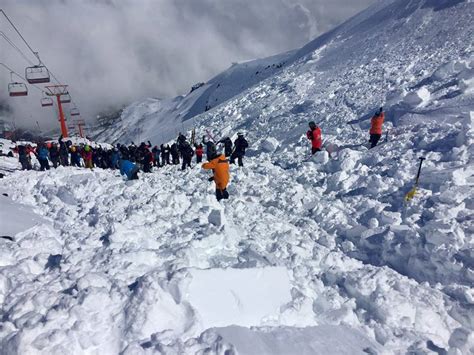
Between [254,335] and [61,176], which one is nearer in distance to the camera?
[254,335]

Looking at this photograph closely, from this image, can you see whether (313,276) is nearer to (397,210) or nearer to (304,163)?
(397,210)

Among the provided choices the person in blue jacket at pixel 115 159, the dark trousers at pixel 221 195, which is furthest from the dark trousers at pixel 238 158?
the person in blue jacket at pixel 115 159

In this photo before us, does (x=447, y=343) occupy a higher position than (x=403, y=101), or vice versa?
(x=403, y=101)

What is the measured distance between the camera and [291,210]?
29.7 ft

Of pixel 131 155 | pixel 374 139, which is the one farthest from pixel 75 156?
pixel 374 139

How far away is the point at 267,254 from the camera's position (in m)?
6.43

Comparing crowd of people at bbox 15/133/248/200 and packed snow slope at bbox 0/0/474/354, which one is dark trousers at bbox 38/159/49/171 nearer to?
crowd of people at bbox 15/133/248/200

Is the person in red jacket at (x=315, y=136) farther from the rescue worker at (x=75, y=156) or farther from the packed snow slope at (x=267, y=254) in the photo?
the rescue worker at (x=75, y=156)

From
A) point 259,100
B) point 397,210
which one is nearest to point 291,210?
point 397,210

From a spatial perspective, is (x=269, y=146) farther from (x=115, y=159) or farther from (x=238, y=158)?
(x=115, y=159)

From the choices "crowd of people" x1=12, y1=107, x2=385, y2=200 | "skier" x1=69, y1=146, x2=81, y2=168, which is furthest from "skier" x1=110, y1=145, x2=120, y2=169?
"skier" x1=69, y1=146, x2=81, y2=168

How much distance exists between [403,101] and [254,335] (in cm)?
1320

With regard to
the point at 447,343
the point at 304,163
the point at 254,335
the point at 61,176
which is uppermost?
the point at 61,176

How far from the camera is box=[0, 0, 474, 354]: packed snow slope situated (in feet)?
14.4
